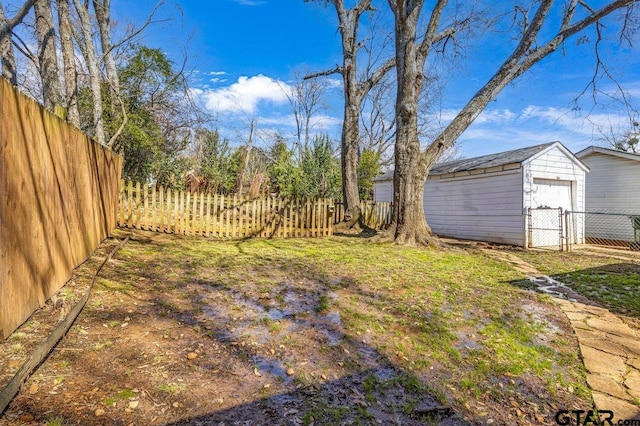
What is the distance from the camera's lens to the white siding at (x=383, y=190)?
14.9 m

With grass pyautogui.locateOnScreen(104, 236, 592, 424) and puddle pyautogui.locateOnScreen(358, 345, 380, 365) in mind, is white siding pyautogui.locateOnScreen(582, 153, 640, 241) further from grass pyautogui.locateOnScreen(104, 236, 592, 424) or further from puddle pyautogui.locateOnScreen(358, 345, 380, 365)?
puddle pyautogui.locateOnScreen(358, 345, 380, 365)

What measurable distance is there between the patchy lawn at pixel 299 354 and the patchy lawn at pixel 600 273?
0.94 m

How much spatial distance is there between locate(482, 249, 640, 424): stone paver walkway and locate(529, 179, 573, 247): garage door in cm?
559

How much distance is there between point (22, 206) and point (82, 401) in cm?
148

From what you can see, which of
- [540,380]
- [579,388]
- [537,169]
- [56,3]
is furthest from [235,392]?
[537,169]

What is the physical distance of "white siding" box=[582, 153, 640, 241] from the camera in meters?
11.2

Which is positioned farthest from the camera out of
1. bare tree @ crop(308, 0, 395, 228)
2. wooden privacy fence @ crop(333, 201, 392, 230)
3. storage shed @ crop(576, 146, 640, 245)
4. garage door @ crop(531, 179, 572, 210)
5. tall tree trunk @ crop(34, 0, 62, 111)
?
wooden privacy fence @ crop(333, 201, 392, 230)

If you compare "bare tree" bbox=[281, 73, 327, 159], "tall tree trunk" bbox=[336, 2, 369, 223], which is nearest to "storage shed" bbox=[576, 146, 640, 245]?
"tall tree trunk" bbox=[336, 2, 369, 223]

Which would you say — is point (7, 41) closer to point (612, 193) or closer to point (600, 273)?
point (600, 273)

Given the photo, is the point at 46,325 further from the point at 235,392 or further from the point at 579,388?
the point at 579,388

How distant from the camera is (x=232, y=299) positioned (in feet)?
11.6

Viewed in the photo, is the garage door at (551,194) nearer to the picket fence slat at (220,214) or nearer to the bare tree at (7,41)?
the picket fence slat at (220,214)

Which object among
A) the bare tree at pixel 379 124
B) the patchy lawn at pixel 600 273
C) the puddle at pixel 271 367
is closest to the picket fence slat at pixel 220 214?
the patchy lawn at pixel 600 273

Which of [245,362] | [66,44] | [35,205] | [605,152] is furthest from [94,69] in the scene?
[605,152]
